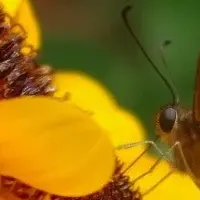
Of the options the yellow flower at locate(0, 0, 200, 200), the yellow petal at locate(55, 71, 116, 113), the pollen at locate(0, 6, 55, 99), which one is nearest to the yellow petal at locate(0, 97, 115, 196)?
the yellow flower at locate(0, 0, 200, 200)

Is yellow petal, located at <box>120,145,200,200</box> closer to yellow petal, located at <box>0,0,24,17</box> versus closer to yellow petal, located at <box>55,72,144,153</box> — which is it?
yellow petal, located at <box>55,72,144,153</box>

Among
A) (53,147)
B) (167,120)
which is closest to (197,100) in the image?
(167,120)

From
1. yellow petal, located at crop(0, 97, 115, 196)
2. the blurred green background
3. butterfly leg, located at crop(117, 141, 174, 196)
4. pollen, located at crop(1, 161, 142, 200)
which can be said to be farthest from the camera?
the blurred green background

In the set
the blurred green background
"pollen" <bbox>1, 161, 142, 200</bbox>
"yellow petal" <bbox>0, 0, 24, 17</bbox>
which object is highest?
"yellow petal" <bbox>0, 0, 24, 17</bbox>

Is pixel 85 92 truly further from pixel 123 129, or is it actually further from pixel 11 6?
pixel 11 6

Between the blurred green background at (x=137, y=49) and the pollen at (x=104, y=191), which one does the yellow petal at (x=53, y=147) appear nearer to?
the pollen at (x=104, y=191)

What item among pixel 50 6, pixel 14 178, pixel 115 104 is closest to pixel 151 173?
pixel 115 104

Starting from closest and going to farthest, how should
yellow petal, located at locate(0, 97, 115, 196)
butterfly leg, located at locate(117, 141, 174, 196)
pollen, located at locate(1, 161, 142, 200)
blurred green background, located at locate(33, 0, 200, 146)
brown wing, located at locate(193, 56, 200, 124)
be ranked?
yellow petal, located at locate(0, 97, 115, 196) < pollen, located at locate(1, 161, 142, 200) < brown wing, located at locate(193, 56, 200, 124) < butterfly leg, located at locate(117, 141, 174, 196) < blurred green background, located at locate(33, 0, 200, 146)
